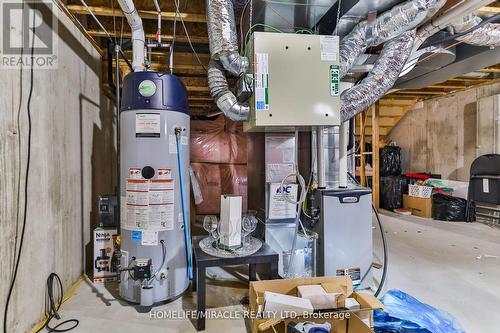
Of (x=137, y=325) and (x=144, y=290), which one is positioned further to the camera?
(x=144, y=290)

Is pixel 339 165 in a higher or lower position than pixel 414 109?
lower

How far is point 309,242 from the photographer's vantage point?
7.34 feet

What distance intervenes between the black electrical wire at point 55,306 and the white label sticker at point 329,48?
2.44 meters

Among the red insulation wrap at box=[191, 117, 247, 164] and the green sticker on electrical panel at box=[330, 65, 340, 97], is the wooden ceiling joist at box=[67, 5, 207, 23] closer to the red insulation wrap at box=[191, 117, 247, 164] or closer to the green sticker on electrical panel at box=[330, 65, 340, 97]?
the green sticker on electrical panel at box=[330, 65, 340, 97]

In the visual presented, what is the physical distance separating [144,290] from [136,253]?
26 cm

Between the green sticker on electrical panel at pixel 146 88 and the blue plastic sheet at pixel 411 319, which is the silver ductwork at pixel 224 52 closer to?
the green sticker on electrical panel at pixel 146 88

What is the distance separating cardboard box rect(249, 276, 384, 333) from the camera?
1.52 metres

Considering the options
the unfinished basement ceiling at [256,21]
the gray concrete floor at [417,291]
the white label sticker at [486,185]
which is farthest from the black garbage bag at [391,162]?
the gray concrete floor at [417,291]

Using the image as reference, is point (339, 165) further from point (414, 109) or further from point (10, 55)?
point (414, 109)

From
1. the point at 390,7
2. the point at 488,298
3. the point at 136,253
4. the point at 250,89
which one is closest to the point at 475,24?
the point at 390,7

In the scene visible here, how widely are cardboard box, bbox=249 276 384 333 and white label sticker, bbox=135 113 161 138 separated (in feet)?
4.23

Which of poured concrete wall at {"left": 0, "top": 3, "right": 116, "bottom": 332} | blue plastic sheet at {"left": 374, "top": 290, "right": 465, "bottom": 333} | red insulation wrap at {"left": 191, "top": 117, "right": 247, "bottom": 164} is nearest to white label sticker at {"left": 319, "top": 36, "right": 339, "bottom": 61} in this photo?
blue plastic sheet at {"left": 374, "top": 290, "right": 465, "bottom": 333}

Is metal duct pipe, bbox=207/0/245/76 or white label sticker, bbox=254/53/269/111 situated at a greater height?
metal duct pipe, bbox=207/0/245/76

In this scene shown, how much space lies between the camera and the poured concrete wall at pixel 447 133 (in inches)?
181
